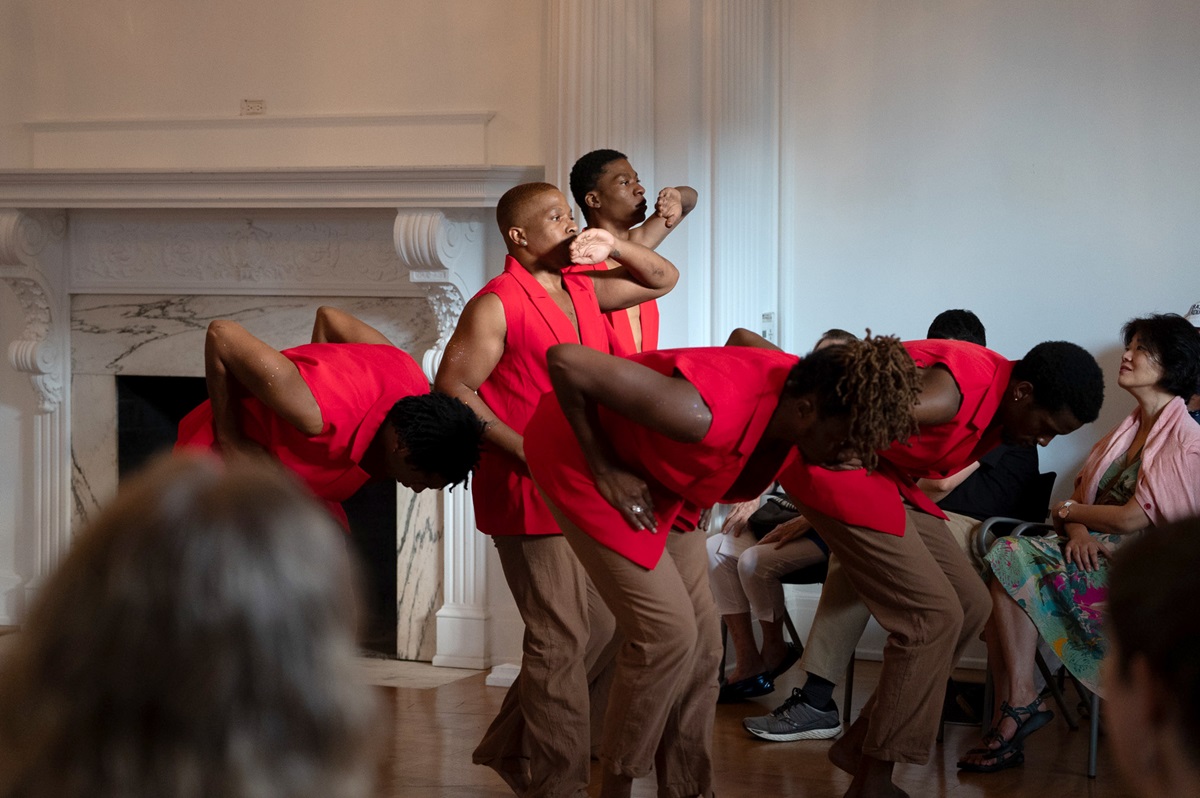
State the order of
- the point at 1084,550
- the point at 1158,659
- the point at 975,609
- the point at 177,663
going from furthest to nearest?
1. the point at 1084,550
2. the point at 975,609
3. the point at 1158,659
4. the point at 177,663

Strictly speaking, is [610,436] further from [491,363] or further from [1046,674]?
[1046,674]

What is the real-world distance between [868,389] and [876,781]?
3.74 ft

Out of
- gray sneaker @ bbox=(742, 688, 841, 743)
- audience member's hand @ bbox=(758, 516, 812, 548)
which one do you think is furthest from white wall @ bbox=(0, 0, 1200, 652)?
gray sneaker @ bbox=(742, 688, 841, 743)

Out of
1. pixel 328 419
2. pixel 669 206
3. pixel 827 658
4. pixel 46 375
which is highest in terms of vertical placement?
pixel 669 206

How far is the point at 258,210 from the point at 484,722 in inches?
90.2

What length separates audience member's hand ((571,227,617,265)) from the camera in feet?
8.98

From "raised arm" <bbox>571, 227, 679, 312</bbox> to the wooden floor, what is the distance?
1.23 m

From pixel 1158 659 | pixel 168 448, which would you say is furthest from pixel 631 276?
pixel 168 448

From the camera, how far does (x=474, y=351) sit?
9.06 feet

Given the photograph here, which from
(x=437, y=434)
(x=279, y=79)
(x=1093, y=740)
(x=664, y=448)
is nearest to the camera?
(x=664, y=448)

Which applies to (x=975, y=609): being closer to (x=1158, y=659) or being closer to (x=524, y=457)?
(x=524, y=457)

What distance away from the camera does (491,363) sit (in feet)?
9.12

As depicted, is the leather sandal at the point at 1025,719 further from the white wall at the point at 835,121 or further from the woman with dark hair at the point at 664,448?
the white wall at the point at 835,121

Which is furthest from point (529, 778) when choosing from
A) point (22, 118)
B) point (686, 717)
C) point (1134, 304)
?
point (22, 118)
